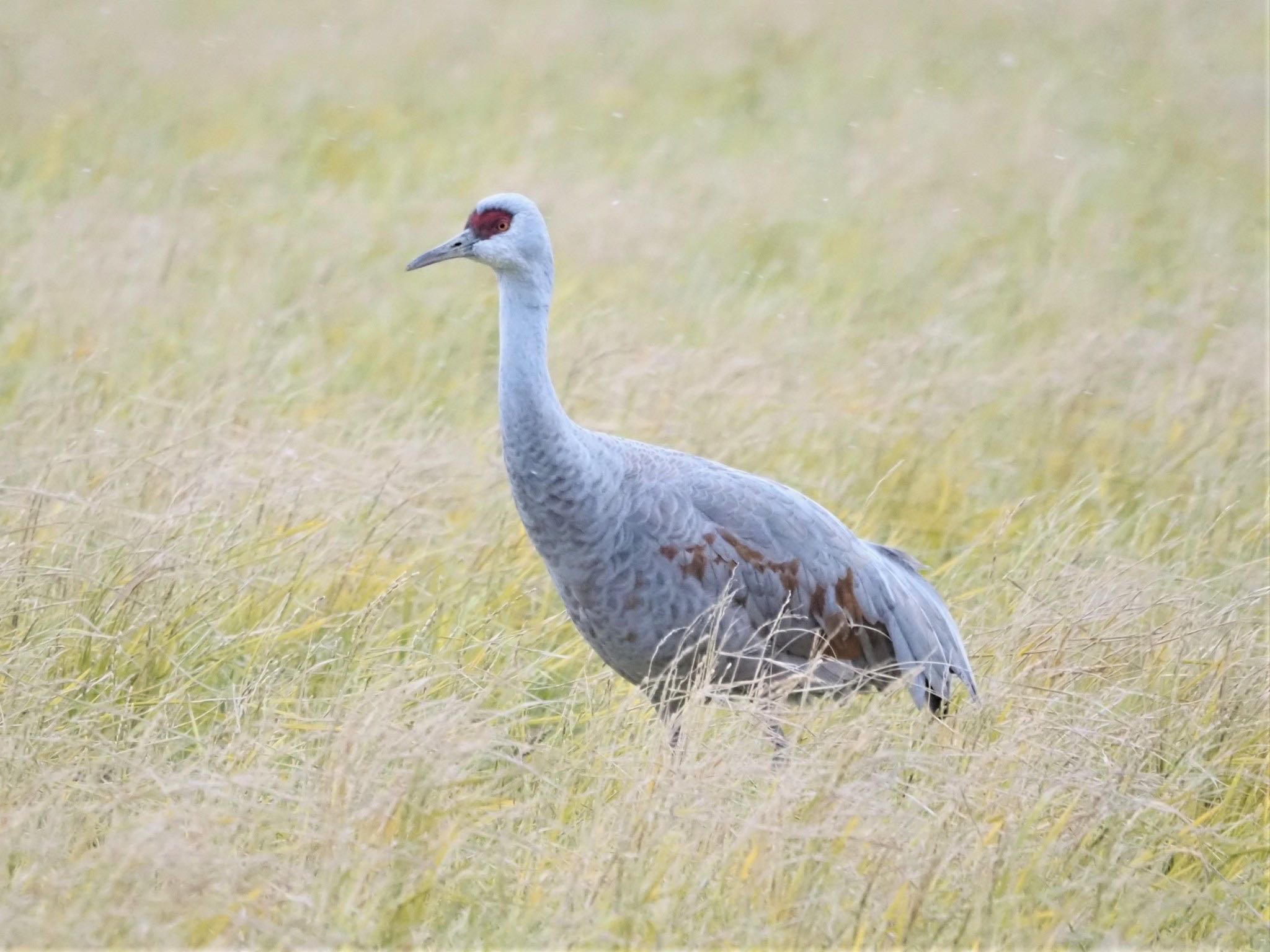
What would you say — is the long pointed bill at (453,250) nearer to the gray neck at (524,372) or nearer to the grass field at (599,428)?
the gray neck at (524,372)

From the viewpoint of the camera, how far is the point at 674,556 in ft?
12.2

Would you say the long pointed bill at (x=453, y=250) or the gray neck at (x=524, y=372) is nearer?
the gray neck at (x=524, y=372)

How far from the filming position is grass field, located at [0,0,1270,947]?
285 centimetres

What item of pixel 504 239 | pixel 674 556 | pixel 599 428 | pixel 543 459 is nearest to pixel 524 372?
pixel 543 459

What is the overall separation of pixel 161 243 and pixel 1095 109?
620 centimetres

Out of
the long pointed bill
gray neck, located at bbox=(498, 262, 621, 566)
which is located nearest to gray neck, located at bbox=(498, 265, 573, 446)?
gray neck, located at bbox=(498, 262, 621, 566)

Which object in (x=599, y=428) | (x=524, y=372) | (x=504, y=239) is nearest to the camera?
(x=524, y=372)

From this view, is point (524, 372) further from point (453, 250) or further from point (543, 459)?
point (453, 250)

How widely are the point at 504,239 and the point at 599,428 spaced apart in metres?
1.59

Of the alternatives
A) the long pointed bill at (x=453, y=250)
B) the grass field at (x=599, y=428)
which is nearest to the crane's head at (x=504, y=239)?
the long pointed bill at (x=453, y=250)

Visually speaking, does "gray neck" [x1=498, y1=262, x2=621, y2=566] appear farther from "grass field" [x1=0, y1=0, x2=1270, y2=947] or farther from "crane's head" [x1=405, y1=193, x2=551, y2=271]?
"grass field" [x1=0, y1=0, x2=1270, y2=947]

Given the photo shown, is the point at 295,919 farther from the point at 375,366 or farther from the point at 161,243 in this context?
the point at 161,243

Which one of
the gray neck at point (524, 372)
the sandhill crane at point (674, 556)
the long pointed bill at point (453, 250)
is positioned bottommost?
the sandhill crane at point (674, 556)

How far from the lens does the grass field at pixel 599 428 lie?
2850mm
